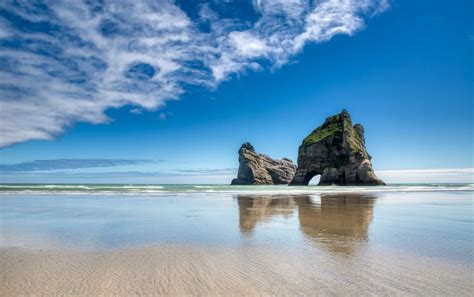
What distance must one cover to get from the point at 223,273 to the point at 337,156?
82684mm

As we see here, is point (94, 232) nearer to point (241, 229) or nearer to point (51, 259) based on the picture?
point (51, 259)

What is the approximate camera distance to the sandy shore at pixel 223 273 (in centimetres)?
395

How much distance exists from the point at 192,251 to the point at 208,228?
117 inches

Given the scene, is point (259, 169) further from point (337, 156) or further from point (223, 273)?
point (223, 273)

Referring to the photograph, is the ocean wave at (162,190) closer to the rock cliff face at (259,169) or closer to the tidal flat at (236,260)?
the tidal flat at (236,260)

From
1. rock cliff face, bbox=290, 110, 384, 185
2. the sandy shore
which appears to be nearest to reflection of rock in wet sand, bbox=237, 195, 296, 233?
the sandy shore

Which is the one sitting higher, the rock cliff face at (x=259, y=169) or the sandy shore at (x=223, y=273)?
the rock cliff face at (x=259, y=169)

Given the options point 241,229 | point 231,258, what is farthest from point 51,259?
point 241,229

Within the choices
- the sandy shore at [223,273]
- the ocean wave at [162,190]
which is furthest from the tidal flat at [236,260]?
the ocean wave at [162,190]

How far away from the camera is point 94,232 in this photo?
8531mm

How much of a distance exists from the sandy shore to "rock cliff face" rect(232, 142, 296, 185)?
331ft

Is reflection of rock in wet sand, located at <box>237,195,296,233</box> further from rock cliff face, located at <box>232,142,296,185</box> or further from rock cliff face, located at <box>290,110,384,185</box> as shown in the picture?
rock cliff face, located at <box>232,142,296,185</box>

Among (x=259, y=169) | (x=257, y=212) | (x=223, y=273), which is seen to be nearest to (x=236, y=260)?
(x=223, y=273)

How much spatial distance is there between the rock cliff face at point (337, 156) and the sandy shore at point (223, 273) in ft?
245
